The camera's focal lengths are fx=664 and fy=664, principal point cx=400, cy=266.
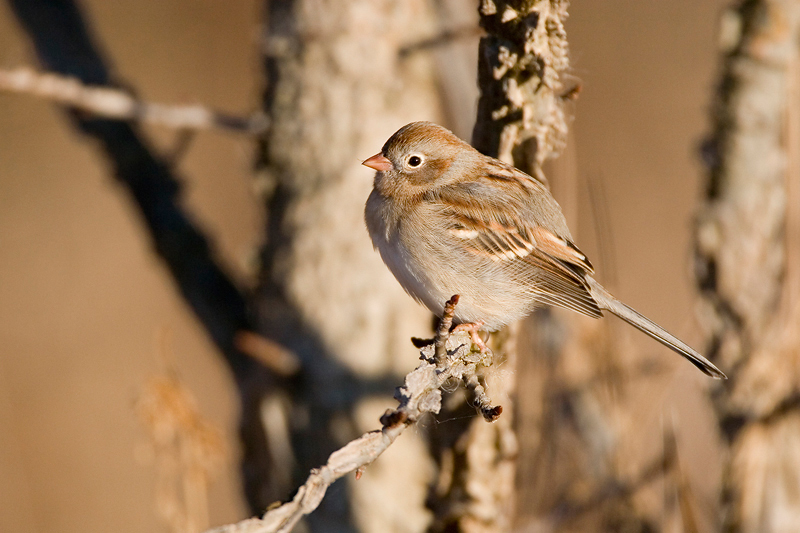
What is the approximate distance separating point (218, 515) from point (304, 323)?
3198mm

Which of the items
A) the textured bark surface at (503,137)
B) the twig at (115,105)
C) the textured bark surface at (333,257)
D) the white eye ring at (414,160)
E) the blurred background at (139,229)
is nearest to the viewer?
the textured bark surface at (503,137)

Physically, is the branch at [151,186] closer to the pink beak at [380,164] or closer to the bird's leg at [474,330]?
the pink beak at [380,164]

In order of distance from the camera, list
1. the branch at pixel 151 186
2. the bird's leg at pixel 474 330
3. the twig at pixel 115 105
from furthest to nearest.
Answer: the branch at pixel 151 186 < the twig at pixel 115 105 < the bird's leg at pixel 474 330

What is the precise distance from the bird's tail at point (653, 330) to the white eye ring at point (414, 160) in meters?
0.86

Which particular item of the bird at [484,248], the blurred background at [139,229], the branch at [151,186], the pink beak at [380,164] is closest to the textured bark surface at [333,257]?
the branch at [151,186]

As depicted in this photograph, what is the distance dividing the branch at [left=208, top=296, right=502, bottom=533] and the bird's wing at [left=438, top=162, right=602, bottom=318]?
81cm

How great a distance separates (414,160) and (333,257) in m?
0.84

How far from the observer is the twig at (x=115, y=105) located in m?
3.26

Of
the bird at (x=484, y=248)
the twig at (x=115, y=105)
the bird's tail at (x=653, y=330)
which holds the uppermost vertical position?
the twig at (x=115, y=105)

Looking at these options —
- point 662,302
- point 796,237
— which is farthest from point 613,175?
point 796,237

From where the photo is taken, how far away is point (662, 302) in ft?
21.6

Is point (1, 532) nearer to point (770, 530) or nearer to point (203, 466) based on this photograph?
point (203, 466)

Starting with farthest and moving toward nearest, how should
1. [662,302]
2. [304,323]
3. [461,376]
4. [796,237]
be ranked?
[662,302] → [304,323] → [796,237] → [461,376]

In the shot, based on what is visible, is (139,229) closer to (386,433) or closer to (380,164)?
(380,164)
